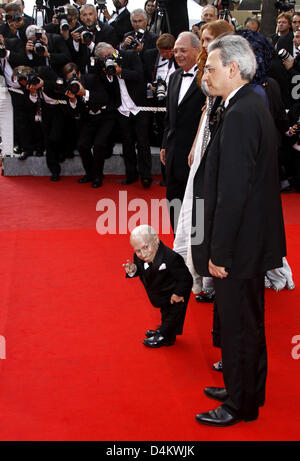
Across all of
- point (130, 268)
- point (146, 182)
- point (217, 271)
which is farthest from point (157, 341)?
point (146, 182)

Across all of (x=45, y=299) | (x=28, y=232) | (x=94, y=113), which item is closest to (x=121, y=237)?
(x=28, y=232)

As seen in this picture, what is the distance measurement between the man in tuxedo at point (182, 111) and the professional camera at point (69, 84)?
227 cm

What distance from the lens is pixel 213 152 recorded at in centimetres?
207

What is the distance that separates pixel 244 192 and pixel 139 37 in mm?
4592

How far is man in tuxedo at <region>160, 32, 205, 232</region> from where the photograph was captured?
3422mm

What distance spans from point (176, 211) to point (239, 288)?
63.1 inches

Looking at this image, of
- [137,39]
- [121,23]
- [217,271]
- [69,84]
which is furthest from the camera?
[121,23]

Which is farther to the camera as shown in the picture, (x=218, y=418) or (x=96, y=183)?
(x=96, y=183)

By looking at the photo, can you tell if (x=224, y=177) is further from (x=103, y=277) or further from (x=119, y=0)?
(x=119, y=0)

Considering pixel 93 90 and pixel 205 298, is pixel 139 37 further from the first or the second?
pixel 205 298

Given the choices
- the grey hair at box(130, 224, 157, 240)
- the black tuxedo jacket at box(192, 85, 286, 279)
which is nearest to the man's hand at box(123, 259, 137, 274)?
the grey hair at box(130, 224, 157, 240)

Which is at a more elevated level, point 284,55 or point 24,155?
point 284,55

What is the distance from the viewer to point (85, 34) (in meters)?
5.91

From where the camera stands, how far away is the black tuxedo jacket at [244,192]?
6.44ft
